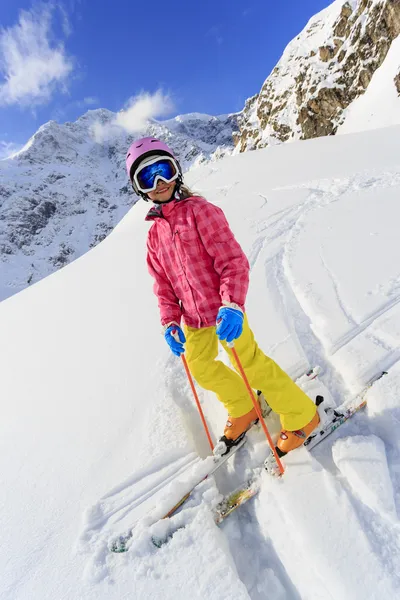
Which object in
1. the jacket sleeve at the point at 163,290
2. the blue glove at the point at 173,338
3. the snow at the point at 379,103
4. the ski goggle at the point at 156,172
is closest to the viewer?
the ski goggle at the point at 156,172

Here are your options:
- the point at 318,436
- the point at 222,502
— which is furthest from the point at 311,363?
the point at 222,502

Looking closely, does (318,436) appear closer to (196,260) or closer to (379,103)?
(196,260)

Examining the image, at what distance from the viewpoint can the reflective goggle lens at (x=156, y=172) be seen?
225 cm

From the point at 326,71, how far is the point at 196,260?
67.4 meters

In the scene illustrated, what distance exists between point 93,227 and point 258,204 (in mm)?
164617

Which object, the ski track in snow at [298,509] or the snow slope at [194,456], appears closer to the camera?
the ski track in snow at [298,509]

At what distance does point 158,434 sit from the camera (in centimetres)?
280

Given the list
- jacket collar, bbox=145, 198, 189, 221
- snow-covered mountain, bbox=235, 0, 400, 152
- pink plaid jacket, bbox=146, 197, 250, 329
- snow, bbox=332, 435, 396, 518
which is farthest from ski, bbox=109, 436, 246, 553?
snow-covered mountain, bbox=235, 0, 400, 152

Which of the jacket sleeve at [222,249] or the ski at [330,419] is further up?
the jacket sleeve at [222,249]

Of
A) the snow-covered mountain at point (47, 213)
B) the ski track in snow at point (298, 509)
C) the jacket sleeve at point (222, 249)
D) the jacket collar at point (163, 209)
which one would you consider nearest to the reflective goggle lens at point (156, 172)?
the jacket collar at point (163, 209)

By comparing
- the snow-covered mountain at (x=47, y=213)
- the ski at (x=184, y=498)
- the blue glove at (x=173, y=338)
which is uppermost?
the snow-covered mountain at (x=47, y=213)

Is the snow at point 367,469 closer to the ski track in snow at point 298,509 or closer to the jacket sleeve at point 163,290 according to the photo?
the ski track in snow at point 298,509

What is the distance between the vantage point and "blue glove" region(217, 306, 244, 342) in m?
2.02

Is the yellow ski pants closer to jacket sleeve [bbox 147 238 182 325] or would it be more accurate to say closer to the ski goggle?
jacket sleeve [bbox 147 238 182 325]
